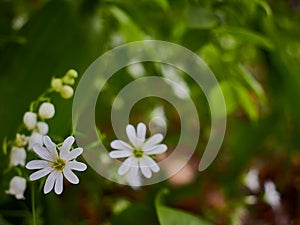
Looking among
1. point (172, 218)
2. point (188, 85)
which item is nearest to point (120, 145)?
point (172, 218)

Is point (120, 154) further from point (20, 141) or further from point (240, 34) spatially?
point (240, 34)

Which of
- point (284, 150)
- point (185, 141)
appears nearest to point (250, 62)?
point (284, 150)

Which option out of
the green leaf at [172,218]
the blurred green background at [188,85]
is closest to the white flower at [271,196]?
the blurred green background at [188,85]

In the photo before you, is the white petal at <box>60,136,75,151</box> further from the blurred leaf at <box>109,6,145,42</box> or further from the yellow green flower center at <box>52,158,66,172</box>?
the blurred leaf at <box>109,6,145,42</box>

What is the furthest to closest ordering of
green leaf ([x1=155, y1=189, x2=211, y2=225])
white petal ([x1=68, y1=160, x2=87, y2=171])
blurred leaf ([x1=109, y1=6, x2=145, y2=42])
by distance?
1. blurred leaf ([x1=109, y1=6, x2=145, y2=42])
2. green leaf ([x1=155, y1=189, x2=211, y2=225])
3. white petal ([x1=68, y1=160, x2=87, y2=171])

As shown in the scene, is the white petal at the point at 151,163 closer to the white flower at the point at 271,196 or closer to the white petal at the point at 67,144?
the white petal at the point at 67,144

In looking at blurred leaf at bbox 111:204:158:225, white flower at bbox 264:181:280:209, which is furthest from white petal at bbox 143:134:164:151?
white flower at bbox 264:181:280:209
